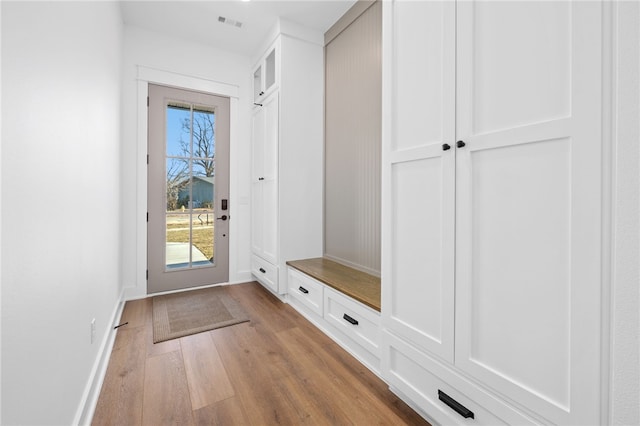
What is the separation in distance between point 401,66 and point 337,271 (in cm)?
167

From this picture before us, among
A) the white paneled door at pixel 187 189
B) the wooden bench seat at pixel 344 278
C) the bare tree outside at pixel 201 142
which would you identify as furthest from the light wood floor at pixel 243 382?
the bare tree outside at pixel 201 142

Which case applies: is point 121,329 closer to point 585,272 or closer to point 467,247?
point 467,247

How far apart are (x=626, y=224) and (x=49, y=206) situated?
179 centimetres

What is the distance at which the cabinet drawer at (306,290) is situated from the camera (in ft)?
7.83

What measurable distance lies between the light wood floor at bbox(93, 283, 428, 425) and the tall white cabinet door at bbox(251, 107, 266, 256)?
4.11ft

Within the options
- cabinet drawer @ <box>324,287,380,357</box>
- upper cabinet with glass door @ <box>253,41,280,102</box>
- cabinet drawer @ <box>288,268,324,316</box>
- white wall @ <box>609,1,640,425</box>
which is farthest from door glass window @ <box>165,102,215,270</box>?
white wall @ <box>609,1,640,425</box>

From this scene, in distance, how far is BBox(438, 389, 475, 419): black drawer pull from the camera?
1188 millimetres

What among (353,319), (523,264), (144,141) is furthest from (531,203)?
(144,141)

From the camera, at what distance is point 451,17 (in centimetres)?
124

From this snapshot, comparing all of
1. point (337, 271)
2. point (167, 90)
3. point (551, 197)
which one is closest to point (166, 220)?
point (167, 90)

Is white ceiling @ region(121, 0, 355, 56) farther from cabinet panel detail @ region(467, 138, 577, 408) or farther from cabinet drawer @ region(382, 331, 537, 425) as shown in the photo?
cabinet drawer @ region(382, 331, 537, 425)

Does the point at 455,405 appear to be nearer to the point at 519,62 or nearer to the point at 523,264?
the point at 523,264

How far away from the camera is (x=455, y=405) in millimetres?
1235

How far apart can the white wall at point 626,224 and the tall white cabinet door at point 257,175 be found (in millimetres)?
2923
